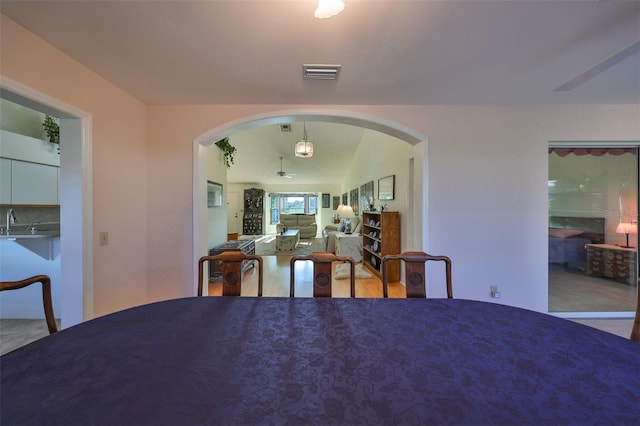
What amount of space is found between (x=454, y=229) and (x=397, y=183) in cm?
181

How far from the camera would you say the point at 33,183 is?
8.90ft

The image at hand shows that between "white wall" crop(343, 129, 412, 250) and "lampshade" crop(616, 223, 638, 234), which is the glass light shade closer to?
"white wall" crop(343, 129, 412, 250)

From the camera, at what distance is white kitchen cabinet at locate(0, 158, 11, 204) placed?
97.7 inches

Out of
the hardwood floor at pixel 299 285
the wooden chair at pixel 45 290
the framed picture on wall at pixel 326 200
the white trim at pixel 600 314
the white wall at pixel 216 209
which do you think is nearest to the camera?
the wooden chair at pixel 45 290

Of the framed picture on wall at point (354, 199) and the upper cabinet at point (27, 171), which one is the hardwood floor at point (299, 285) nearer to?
the upper cabinet at point (27, 171)

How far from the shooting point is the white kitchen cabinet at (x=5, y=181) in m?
2.48

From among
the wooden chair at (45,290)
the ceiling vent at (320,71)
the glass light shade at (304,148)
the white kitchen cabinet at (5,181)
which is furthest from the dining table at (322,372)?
the glass light shade at (304,148)

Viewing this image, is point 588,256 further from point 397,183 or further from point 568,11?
point 568,11

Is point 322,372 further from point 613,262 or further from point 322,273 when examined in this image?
point 613,262

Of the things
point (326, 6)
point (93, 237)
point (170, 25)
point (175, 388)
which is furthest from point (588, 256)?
point (93, 237)

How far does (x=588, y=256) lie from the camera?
2.89 m

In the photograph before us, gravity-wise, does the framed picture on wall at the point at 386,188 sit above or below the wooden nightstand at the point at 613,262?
above

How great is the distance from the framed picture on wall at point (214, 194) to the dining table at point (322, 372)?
10.3 ft

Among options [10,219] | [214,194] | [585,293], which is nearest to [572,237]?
[585,293]
